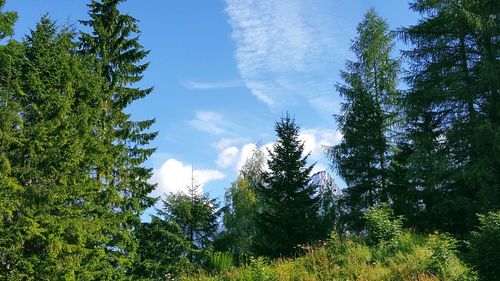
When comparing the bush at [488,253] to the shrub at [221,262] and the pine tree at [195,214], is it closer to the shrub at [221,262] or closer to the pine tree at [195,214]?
the shrub at [221,262]

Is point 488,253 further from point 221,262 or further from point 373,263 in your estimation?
point 221,262

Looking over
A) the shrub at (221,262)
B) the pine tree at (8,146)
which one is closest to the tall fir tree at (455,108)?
the shrub at (221,262)

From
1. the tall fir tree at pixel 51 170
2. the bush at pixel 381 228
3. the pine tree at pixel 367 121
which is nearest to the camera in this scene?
the bush at pixel 381 228

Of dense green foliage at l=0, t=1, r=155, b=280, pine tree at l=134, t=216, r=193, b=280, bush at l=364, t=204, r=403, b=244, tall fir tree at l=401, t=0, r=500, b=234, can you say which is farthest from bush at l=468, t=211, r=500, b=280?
pine tree at l=134, t=216, r=193, b=280

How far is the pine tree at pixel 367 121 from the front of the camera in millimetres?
23844

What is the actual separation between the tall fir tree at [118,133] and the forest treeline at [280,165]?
62mm

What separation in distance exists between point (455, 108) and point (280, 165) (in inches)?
336

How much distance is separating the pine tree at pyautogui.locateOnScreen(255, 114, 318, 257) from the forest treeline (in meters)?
0.07

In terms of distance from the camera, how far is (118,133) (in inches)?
740

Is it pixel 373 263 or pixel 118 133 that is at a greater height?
pixel 118 133

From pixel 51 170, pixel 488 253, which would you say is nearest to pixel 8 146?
pixel 51 170

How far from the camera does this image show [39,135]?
15.4 meters

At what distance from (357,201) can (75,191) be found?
14.7m

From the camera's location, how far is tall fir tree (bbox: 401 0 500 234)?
1742cm
